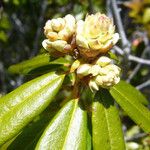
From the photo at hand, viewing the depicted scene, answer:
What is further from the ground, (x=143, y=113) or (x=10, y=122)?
(x=10, y=122)

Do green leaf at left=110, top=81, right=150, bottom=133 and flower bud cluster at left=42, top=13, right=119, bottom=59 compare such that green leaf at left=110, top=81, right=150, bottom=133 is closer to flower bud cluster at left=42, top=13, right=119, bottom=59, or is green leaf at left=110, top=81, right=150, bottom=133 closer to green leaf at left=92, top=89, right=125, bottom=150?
green leaf at left=92, top=89, right=125, bottom=150

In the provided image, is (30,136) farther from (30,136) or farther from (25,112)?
(25,112)

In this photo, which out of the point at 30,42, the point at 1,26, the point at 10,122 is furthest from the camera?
the point at 30,42

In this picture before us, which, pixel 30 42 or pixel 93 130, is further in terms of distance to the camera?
pixel 30 42

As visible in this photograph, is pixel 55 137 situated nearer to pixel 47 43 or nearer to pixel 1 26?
pixel 47 43

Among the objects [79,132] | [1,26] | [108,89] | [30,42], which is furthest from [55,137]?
[30,42]

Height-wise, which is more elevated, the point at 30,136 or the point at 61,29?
the point at 61,29

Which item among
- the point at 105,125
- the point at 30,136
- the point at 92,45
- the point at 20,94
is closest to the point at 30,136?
the point at 30,136

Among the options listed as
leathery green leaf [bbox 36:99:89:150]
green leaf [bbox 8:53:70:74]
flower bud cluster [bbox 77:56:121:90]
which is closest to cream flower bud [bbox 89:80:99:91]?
flower bud cluster [bbox 77:56:121:90]
